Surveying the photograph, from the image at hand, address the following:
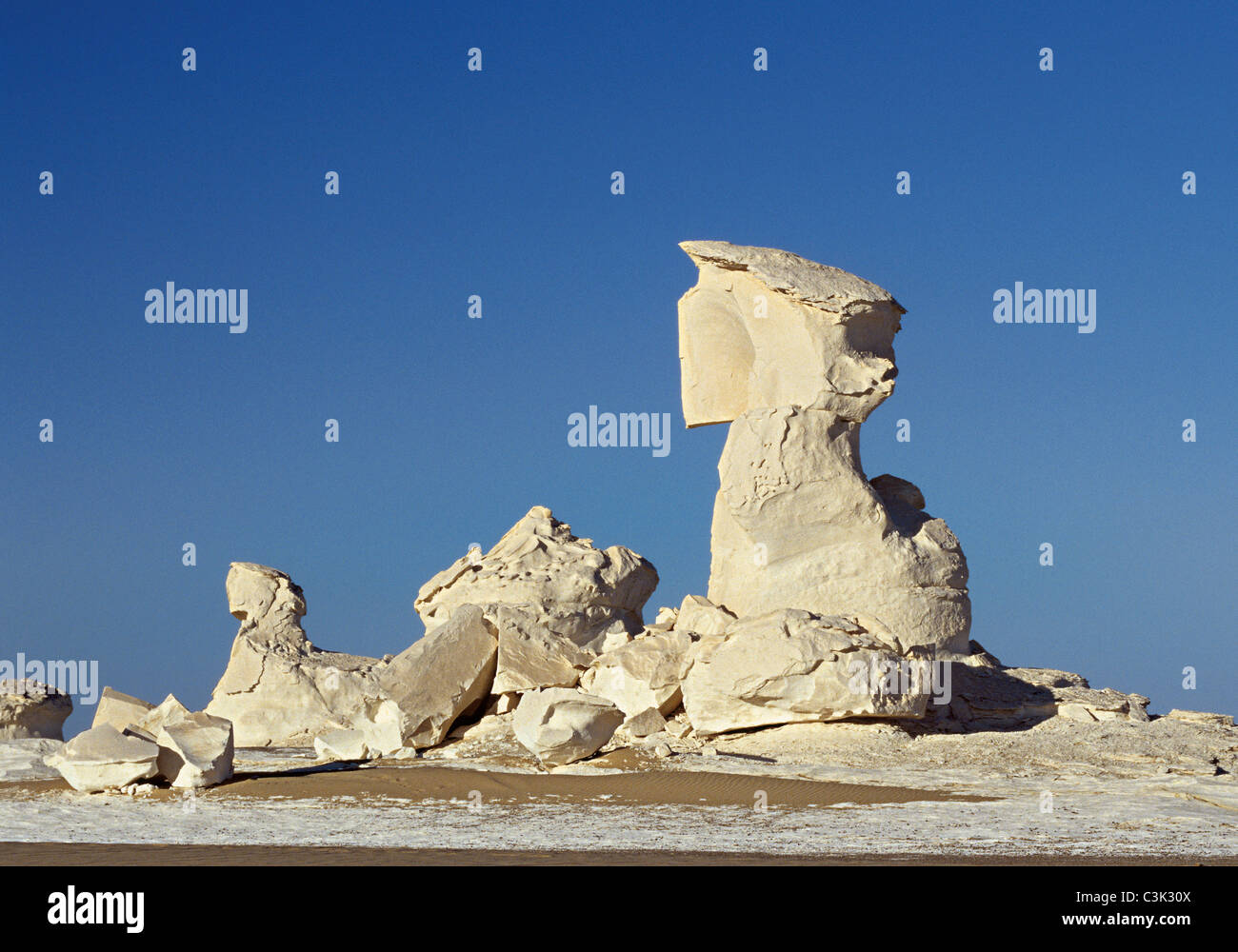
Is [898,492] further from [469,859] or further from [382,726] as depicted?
[469,859]

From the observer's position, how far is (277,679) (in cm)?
1542

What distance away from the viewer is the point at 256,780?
10.5 metres

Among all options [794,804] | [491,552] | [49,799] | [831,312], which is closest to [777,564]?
[831,312]

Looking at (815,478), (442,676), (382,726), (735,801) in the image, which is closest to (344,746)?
(382,726)

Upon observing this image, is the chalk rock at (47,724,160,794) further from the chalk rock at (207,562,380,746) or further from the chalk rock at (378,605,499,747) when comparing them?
the chalk rock at (207,562,380,746)

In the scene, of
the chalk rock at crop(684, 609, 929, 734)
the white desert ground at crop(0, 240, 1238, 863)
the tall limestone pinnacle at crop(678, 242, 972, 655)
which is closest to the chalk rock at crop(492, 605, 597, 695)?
the white desert ground at crop(0, 240, 1238, 863)

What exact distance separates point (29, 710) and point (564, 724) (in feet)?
26.6

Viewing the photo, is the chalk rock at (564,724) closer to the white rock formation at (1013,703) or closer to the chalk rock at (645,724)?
the chalk rock at (645,724)

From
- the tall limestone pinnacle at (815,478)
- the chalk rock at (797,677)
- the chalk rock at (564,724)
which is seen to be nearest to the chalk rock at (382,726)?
the chalk rock at (564,724)

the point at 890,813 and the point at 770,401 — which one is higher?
the point at 770,401

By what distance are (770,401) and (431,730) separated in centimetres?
467

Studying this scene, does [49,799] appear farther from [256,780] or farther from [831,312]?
[831,312]

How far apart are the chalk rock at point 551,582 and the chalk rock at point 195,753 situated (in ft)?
12.8

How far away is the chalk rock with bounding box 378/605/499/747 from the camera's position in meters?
12.3
